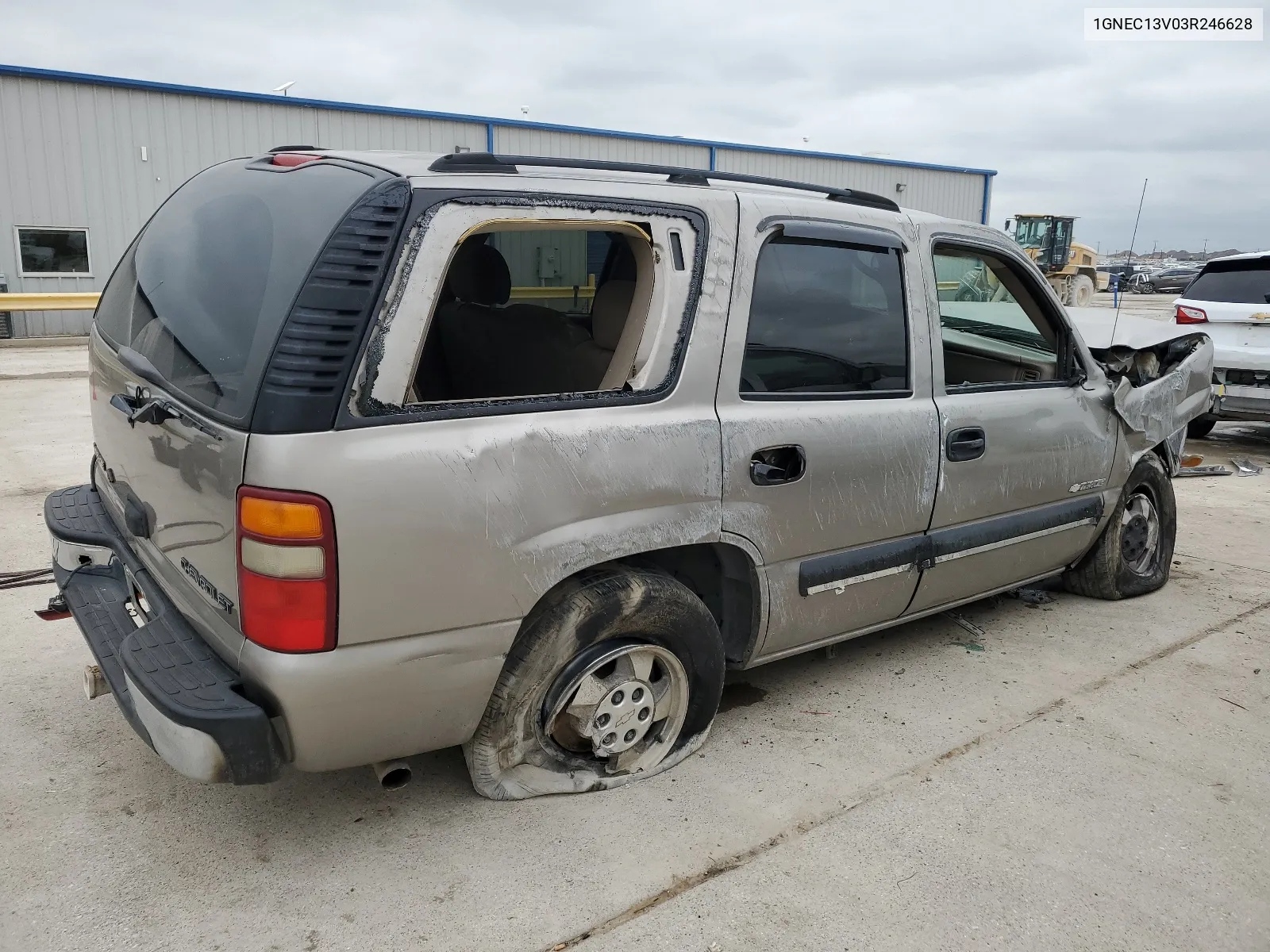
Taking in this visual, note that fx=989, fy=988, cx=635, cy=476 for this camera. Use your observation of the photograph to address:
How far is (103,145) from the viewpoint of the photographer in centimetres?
1758

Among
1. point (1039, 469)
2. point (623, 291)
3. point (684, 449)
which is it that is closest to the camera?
point (684, 449)

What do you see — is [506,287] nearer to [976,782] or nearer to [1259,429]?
[976,782]

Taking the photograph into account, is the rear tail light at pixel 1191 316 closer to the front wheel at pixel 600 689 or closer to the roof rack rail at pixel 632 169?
the roof rack rail at pixel 632 169

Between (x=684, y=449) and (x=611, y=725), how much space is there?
33.1 inches

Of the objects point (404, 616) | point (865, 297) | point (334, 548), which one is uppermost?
point (865, 297)

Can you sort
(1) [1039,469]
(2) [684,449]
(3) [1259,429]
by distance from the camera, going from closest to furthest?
1. (2) [684,449]
2. (1) [1039,469]
3. (3) [1259,429]

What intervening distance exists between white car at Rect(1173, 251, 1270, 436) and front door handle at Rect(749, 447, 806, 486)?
721 centimetres

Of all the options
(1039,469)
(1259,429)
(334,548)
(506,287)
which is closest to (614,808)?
(334,548)

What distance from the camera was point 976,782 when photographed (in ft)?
10.1

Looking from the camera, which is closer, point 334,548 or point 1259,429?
point 334,548

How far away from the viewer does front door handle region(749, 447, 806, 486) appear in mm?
2979

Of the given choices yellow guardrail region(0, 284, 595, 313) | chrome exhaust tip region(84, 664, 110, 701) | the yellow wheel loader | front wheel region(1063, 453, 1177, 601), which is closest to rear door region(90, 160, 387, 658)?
chrome exhaust tip region(84, 664, 110, 701)

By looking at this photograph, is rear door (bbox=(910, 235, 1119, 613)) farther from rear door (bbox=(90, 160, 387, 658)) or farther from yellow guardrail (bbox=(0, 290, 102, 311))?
yellow guardrail (bbox=(0, 290, 102, 311))

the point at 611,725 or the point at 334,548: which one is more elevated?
the point at 334,548
